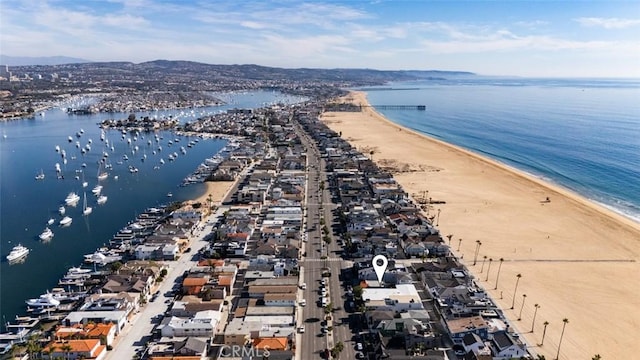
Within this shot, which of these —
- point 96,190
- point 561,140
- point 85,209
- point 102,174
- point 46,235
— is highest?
point 561,140

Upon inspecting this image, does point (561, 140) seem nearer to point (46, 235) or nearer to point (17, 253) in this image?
point (46, 235)

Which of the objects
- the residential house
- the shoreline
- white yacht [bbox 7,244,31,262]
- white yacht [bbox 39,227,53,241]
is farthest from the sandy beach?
white yacht [bbox 39,227,53,241]

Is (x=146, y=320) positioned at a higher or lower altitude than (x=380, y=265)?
lower

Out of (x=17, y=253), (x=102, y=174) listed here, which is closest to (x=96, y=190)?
(x=102, y=174)

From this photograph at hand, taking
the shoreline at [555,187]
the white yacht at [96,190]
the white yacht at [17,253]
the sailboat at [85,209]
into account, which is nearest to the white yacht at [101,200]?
the sailboat at [85,209]

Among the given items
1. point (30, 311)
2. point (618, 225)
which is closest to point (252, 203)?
point (30, 311)

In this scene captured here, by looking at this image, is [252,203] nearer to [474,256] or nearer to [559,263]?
[474,256]
